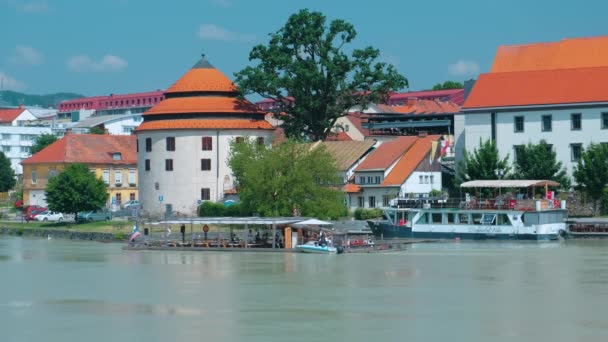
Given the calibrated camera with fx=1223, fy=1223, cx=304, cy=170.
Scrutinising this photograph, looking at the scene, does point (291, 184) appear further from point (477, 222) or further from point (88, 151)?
point (88, 151)

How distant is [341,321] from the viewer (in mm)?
37906

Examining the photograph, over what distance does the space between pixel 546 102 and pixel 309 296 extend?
50752mm

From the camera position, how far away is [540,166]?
87.8 m

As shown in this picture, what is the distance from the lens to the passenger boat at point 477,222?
76875 millimetres

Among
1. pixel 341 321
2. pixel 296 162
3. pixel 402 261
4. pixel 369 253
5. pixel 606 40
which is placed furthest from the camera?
pixel 606 40

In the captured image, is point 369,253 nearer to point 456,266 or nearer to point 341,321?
point 456,266

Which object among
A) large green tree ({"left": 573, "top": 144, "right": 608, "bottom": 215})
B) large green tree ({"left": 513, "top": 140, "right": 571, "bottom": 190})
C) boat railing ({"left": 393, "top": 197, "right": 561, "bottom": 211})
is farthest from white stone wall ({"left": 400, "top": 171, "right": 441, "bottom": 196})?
large green tree ({"left": 573, "top": 144, "right": 608, "bottom": 215})

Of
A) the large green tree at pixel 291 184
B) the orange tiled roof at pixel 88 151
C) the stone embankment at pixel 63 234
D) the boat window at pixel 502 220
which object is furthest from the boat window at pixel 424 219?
the orange tiled roof at pixel 88 151

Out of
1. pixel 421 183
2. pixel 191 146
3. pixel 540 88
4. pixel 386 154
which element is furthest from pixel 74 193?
pixel 540 88

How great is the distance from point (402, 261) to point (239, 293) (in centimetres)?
1585

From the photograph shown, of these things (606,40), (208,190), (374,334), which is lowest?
(374,334)

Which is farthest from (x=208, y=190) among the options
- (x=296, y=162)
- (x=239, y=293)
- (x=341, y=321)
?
(x=341, y=321)

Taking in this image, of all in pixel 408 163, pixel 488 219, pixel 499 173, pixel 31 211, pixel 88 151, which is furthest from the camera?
pixel 88 151

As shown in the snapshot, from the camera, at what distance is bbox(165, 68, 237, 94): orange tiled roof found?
102250 mm
